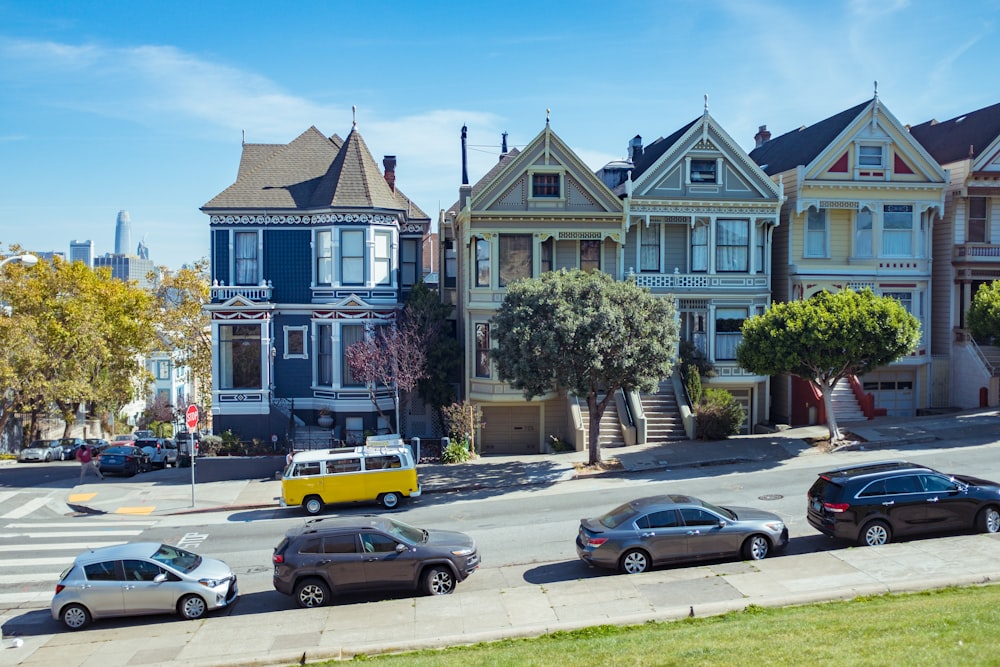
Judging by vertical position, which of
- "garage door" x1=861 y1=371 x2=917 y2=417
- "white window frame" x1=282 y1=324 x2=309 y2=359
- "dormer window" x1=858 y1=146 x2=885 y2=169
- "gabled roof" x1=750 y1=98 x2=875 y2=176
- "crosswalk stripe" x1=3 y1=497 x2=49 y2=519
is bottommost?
"crosswalk stripe" x1=3 y1=497 x2=49 y2=519

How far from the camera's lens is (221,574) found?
15.7 metres

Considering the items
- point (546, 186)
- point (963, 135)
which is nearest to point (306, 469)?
point (546, 186)

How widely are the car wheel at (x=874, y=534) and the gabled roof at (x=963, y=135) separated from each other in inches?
893

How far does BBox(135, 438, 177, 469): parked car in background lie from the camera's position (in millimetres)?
34688

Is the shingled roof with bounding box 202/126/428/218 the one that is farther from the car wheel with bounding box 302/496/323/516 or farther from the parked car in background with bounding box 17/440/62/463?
the parked car in background with bounding box 17/440/62/463

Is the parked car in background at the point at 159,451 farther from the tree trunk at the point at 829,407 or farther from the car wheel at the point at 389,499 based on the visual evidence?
the tree trunk at the point at 829,407

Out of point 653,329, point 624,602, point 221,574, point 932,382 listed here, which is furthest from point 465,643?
point 932,382

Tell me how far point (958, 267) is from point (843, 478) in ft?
69.0

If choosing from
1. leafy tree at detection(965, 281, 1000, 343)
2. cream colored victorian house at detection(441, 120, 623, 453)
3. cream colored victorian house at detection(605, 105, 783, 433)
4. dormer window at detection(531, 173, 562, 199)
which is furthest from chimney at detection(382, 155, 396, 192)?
leafy tree at detection(965, 281, 1000, 343)

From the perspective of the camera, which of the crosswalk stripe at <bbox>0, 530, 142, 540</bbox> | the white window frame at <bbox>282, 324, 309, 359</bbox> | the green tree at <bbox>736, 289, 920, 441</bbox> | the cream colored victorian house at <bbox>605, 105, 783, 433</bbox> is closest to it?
the crosswalk stripe at <bbox>0, 530, 142, 540</bbox>

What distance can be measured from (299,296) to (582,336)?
13.4m

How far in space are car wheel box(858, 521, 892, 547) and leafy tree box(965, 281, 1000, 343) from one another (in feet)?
55.1

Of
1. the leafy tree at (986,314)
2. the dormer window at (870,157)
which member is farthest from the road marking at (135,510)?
the leafy tree at (986,314)

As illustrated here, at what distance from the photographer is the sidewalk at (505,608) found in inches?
520
